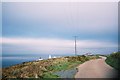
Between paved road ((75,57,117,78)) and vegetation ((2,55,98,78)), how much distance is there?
0.38ft

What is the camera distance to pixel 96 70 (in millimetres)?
4777

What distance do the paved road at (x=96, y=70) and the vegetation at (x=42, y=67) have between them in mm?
115

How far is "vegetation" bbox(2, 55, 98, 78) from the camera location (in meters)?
4.79

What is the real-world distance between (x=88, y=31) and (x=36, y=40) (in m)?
0.97

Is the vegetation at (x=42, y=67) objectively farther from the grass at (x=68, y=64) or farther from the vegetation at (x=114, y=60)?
the vegetation at (x=114, y=60)

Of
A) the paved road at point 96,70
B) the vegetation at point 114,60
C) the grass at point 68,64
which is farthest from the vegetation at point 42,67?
the vegetation at point 114,60

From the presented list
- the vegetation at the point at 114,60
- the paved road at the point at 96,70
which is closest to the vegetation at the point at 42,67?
the paved road at the point at 96,70

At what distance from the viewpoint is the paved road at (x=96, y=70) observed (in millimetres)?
4750

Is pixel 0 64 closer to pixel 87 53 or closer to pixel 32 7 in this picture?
pixel 32 7

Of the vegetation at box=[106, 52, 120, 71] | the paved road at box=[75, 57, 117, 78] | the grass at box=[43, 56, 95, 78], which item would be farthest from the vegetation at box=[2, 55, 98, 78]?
the vegetation at box=[106, 52, 120, 71]

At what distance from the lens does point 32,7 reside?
16.1 ft

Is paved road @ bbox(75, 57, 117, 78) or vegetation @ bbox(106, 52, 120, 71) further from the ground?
vegetation @ bbox(106, 52, 120, 71)

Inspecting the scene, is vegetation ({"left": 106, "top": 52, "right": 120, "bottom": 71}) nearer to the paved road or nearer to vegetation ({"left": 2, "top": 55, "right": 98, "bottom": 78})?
the paved road

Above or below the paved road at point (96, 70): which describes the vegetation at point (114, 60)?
above
